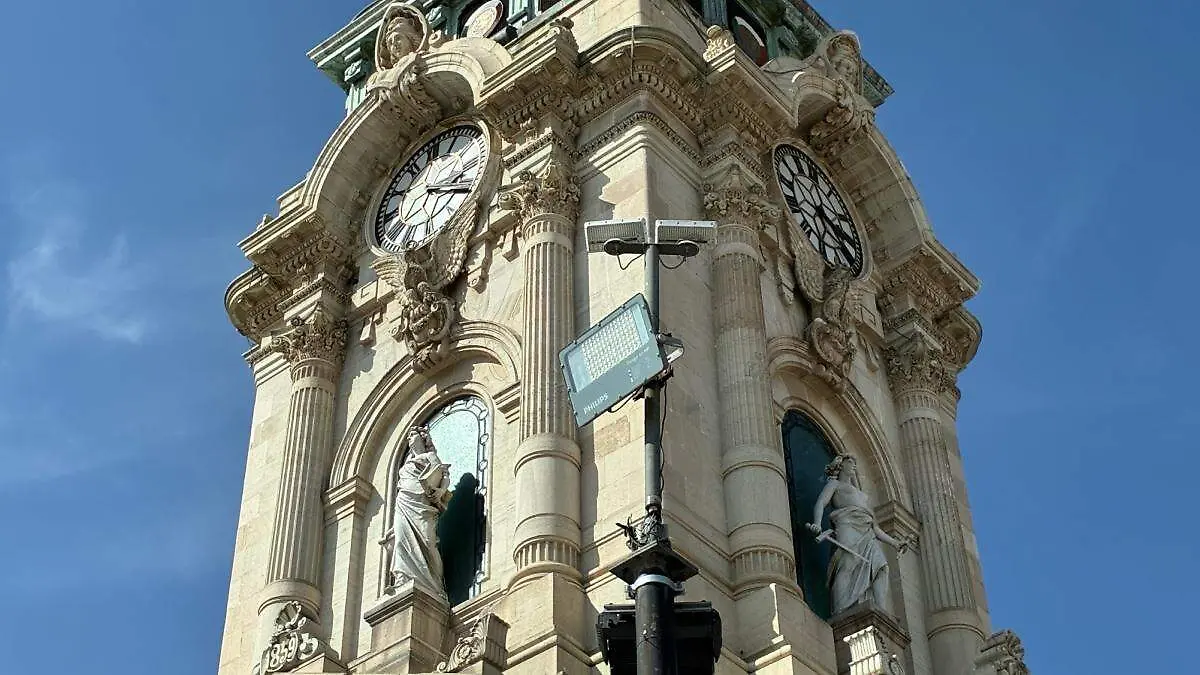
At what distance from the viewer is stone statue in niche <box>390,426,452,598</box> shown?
27875 millimetres

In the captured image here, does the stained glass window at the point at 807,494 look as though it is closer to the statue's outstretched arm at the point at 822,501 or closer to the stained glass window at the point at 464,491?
the statue's outstretched arm at the point at 822,501

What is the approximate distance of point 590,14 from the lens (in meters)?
33.9

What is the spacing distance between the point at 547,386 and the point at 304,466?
17.0 ft

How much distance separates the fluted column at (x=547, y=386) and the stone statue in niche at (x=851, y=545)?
384cm

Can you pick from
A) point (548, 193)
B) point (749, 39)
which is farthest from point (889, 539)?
point (749, 39)

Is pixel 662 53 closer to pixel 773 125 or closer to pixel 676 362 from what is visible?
pixel 773 125

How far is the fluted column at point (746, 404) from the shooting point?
2625 centimetres

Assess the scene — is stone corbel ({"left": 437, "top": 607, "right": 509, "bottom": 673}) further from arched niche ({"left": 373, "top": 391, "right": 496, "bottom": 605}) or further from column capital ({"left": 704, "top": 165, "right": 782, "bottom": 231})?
column capital ({"left": 704, "top": 165, "right": 782, "bottom": 231})

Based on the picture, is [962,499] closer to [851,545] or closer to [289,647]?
[851,545]

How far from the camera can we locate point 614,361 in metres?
18.2

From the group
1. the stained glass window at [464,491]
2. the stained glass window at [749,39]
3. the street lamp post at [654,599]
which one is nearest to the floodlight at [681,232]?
the street lamp post at [654,599]

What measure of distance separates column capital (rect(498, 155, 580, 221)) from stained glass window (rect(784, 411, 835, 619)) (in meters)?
4.68

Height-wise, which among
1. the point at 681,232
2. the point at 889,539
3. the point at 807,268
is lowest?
the point at 681,232

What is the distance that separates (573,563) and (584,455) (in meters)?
1.88
